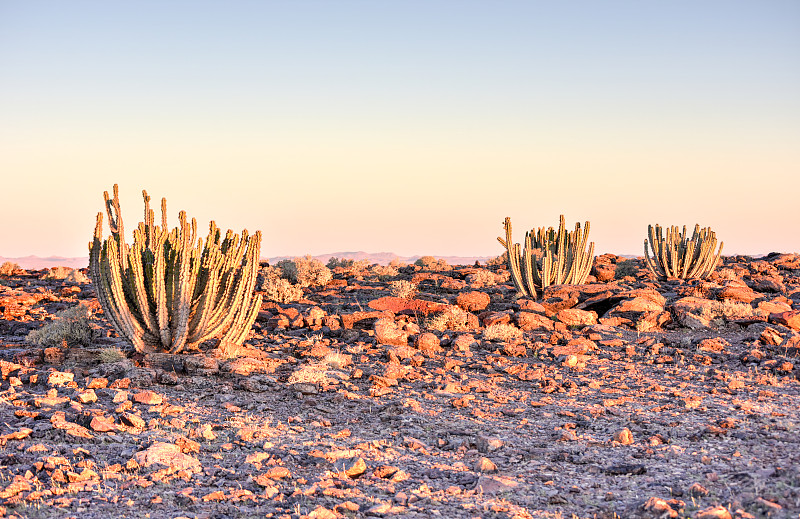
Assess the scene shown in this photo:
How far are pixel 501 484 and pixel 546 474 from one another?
53 cm

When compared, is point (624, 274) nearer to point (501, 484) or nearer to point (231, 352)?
point (231, 352)

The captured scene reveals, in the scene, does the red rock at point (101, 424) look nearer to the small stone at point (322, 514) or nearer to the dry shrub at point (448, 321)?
the small stone at point (322, 514)

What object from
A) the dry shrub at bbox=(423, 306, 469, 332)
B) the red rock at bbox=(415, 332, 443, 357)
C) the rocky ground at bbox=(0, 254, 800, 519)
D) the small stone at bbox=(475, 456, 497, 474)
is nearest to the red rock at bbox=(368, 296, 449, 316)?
the rocky ground at bbox=(0, 254, 800, 519)

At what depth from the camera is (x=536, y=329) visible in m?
12.2

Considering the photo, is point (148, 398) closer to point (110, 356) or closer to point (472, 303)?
point (110, 356)

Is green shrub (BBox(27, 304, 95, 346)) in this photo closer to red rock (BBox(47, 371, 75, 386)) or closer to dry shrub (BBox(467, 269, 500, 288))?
red rock (BBox(47, 371, 75, 386))

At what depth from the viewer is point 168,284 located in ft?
32.3

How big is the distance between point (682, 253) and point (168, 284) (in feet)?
56.1

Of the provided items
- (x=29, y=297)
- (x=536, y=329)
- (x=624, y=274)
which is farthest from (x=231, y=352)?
(x=624, y=274)

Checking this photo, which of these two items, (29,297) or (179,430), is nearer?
(179,430)

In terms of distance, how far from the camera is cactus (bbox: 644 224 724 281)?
2048 cm

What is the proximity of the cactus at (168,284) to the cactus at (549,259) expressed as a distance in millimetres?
8067

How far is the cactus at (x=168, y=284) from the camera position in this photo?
31.5 ft

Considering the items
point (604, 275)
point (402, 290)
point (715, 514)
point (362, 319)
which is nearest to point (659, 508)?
point (715, 514)
